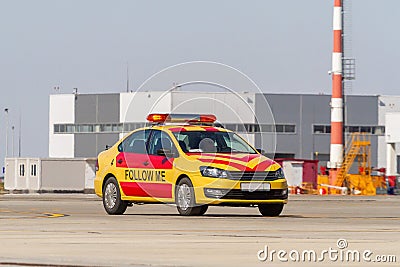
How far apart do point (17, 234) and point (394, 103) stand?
312ft

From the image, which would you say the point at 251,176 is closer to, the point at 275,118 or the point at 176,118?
the point at 176,118

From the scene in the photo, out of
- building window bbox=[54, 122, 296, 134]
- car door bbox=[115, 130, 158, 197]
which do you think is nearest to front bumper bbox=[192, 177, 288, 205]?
car door bbox=[115, 130, 158, 197]

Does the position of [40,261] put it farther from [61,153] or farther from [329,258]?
[61,153]

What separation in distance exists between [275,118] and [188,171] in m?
85.1

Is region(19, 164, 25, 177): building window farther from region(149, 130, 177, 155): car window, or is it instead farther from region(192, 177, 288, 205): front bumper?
region(192, 177, 288, 205): front bumper

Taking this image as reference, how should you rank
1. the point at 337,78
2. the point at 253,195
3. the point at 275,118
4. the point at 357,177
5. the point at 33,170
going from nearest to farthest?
the point at 253,195
the point at 33,170
the point at 337,78
the point at 357,177
the point at 275,118

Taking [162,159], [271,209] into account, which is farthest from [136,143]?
[271,209]

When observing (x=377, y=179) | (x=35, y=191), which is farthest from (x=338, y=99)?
(x=35, y=191)

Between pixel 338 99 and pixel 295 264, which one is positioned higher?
pixel 338 99

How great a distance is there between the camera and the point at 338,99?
225 ft

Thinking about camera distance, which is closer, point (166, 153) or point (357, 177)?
point (166, 153)

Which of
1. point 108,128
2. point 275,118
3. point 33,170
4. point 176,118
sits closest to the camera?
point 176,118

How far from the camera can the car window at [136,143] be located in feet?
69.1

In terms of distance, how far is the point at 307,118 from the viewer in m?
105
